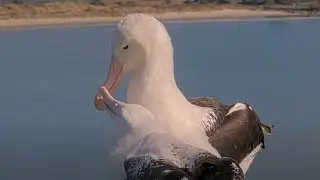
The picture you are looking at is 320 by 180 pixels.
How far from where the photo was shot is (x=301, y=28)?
20.0 m

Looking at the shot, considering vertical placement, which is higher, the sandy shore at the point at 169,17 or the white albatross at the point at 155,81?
the white albatross at the point at 155,81

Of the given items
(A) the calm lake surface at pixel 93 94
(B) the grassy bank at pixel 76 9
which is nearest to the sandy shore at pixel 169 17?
(B) the grassy bank at pixel 76 9

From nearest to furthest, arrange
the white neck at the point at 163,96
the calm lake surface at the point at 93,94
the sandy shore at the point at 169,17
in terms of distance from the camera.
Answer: the white neck at the point at 163,96
the calm lake surface at the point at 93,94
the sandy shore at the point at 169,17

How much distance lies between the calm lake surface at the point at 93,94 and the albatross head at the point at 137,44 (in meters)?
0.38

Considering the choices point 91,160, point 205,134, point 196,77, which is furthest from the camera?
Result: point 196,77

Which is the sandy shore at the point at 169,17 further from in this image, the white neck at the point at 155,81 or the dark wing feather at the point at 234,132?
the white neck at the point at 155,81

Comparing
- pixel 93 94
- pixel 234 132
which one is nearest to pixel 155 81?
pixel 234 132

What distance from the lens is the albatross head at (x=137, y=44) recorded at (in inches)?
157

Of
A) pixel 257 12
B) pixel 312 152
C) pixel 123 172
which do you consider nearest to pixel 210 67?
pixel 312 152

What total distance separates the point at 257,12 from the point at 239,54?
1904 cm

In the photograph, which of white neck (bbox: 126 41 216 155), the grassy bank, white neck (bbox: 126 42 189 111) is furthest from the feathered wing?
the grassy bank

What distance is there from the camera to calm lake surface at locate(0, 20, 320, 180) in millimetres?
6484

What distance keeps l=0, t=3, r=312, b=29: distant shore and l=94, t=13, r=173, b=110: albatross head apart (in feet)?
66.2

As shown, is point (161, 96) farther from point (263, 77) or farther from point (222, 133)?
point (263, 77)
